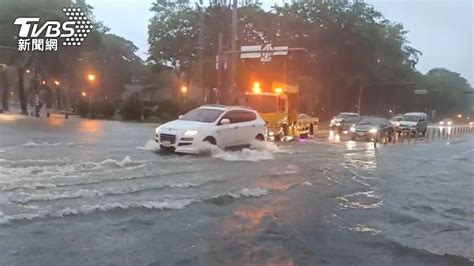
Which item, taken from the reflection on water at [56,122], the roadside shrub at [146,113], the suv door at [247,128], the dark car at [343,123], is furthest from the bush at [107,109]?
the suv door at [247,128]

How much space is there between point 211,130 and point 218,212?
27.2 feet

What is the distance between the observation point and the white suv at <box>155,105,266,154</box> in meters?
15.9

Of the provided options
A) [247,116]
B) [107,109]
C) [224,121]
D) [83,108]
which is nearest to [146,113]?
[107,109]

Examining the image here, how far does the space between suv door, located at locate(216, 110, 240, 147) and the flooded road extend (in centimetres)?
173

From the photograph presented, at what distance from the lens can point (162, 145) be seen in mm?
16297

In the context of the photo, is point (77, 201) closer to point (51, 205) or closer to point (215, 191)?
point (51, 205)

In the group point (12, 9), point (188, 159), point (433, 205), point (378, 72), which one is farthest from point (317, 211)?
point (378, 72)

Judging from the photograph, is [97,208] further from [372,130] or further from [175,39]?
[175,39]

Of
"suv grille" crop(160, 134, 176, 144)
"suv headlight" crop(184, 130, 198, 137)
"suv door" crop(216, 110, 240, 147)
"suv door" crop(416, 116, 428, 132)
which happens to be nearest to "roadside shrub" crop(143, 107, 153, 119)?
"suv door" crop(416, 116, 428, 132)

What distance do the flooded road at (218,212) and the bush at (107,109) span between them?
3117 centimetres

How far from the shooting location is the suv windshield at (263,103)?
2575 centimetres

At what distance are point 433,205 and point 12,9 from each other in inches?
1689

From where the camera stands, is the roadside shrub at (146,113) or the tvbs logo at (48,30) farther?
the roadside shrub at (146,113)

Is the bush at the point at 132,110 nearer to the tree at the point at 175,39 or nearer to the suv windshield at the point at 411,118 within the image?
the tree at the point at 175,39
